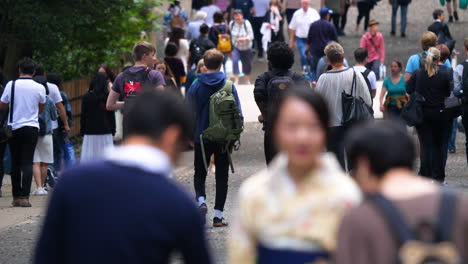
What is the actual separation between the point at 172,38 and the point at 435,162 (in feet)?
29.9

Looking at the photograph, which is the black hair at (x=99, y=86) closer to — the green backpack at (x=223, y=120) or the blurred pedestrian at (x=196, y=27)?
the green backpack at (x=223, y=120)

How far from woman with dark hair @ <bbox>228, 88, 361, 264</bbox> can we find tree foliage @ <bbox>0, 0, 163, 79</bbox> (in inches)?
503

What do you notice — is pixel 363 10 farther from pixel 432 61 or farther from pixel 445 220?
pixel 445 220

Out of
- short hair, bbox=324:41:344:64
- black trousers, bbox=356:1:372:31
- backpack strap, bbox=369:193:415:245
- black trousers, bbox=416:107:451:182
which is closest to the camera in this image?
backpack strap, bbox=369:193:415:245

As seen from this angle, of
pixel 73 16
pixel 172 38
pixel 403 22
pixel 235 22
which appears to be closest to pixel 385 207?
pixel 73 16

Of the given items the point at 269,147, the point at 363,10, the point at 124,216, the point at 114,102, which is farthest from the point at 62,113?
the point at 363,10

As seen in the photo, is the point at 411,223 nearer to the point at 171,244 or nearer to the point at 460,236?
the point at 460,236

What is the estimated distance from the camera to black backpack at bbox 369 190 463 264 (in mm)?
3600

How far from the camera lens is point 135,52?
10.9 metres

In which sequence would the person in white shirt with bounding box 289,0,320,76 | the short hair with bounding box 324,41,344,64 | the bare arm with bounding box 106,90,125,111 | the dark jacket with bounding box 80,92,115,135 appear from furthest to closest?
the person in white shirt with bounding box 289,0,320,76 → the dark jacket with bounding box 80,92,115,135 → the short hair with bounding box 324,41,344,64 → the bare arm with bounding box 106,90,125,111

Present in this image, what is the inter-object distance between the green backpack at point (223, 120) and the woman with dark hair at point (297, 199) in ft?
20.0

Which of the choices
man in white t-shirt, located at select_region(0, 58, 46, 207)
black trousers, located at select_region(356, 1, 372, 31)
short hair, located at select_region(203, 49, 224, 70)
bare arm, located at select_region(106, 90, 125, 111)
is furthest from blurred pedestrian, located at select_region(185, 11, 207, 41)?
short hair, located at select_region(203, 49, 224, 70)

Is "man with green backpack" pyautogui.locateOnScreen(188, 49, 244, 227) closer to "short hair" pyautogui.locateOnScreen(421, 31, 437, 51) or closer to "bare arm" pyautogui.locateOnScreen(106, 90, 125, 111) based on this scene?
"bare arm" pyautogui.locateOnScreen(106, 90, 125, 111)

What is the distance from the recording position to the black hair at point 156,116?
3.90 metres
